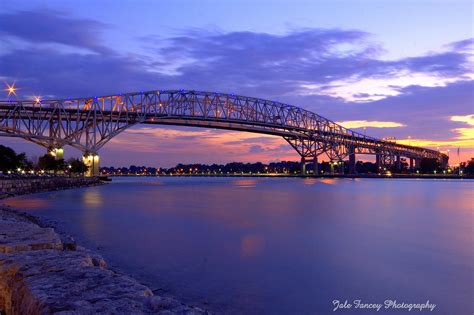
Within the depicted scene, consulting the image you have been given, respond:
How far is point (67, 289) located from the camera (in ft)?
13.1

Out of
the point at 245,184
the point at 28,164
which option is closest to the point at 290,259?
the point at 245,184

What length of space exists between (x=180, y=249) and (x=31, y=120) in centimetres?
5629

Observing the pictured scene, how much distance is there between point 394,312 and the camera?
6.23 metres

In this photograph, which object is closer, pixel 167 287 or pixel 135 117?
pixel 167 287

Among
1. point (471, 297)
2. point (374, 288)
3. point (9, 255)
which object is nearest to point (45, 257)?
point (9, 255)

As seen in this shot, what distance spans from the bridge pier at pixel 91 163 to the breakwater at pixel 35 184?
357cm

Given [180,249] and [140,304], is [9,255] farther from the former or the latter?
[180,249]

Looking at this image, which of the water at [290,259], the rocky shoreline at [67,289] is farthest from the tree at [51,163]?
the rocky shoreline at [67,289]

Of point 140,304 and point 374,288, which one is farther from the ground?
point 140,304

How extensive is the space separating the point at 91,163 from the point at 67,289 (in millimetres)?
65163

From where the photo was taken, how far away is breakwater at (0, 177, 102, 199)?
3438 cm

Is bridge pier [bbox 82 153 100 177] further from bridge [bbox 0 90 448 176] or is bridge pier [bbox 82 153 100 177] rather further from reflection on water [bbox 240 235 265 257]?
reflection on water [bbox 240 235 265 257]

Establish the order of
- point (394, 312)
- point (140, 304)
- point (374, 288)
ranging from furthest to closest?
point (374, 288), point (394, 312), point (140, 304)

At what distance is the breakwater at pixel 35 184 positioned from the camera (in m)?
34.4
